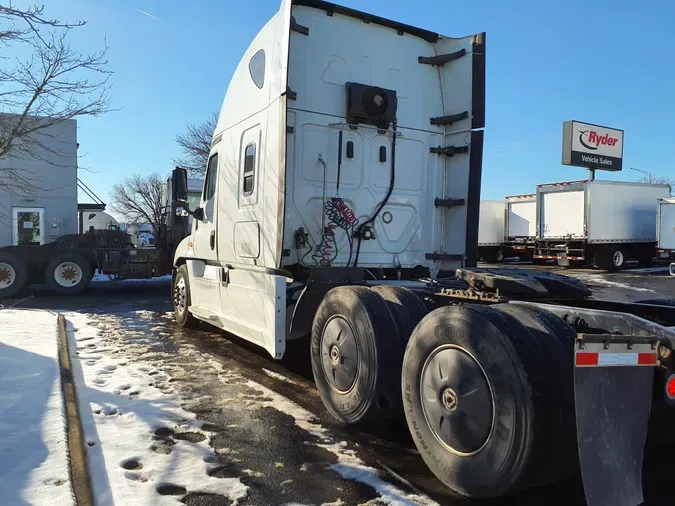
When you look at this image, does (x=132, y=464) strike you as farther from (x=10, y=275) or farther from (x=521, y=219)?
(x=521, y=219)

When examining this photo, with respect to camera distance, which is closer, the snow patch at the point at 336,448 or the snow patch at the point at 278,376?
the snow patch at the point at 336,448

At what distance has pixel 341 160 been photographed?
5.73m

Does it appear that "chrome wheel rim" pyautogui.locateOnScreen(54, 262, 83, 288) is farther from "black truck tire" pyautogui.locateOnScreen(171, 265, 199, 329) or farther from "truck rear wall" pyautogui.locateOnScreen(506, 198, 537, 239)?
"truck rear wall" pyautogui.locateOnScreen(506, 198, 537, 239)

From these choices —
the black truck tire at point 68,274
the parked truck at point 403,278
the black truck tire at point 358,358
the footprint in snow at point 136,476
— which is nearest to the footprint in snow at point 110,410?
the footprint in snow at point 136,476

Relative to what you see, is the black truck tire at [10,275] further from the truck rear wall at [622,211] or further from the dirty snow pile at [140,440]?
the truck rear wall at [622,211]

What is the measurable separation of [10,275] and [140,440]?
1165 cm

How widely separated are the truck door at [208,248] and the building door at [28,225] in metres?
17.1

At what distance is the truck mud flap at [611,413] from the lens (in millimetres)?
2494

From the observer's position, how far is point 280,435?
4113 millimetres

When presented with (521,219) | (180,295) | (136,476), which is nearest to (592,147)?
(521,219)

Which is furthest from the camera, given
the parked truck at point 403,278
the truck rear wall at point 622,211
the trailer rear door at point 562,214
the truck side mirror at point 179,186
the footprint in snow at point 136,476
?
the trailer rear door at point 562,214

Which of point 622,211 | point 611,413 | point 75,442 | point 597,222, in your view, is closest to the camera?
point 611,413

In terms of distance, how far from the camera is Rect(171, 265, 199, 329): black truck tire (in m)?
8.33

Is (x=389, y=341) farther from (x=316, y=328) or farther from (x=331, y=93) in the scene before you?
(x=331, y=93)
